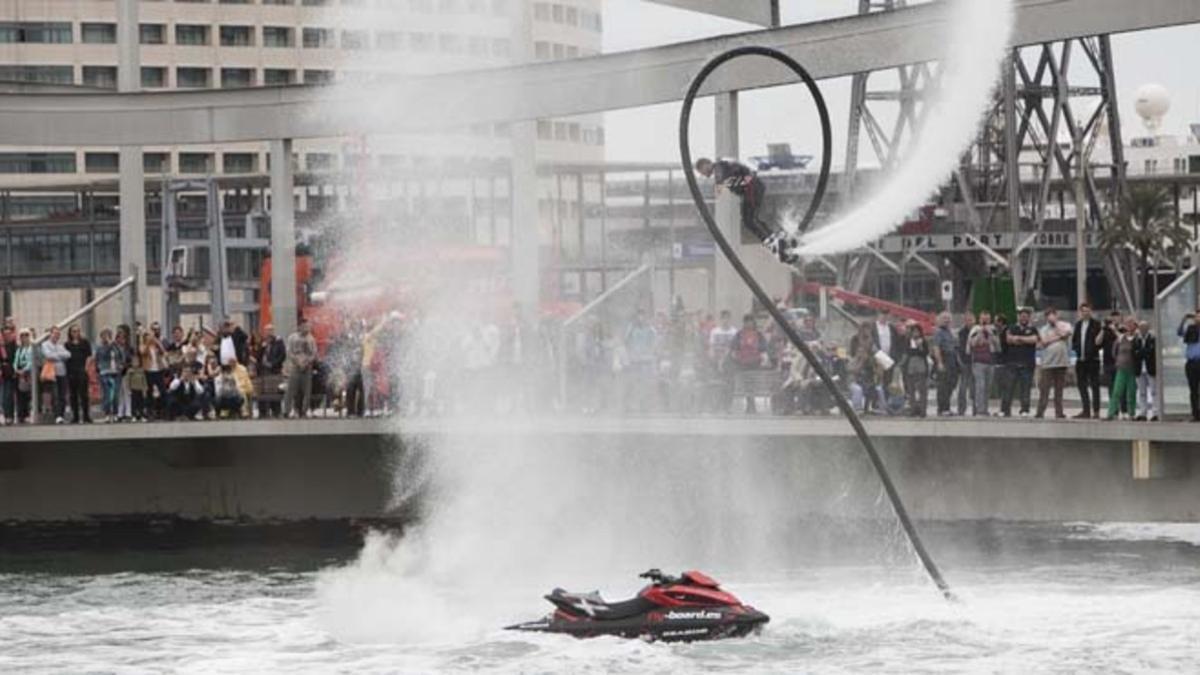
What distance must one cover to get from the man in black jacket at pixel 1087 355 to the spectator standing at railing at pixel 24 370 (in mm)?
18766

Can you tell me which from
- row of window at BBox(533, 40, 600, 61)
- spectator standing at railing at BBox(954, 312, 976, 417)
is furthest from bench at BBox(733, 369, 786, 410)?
row of window at BBox(533, 40, 600, 61)

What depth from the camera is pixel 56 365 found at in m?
43.6

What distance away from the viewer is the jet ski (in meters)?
29.7

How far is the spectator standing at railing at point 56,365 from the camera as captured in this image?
43469 mm

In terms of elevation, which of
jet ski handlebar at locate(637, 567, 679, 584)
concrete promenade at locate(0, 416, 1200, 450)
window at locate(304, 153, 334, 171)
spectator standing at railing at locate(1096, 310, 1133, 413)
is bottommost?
jet ski handlebar at locate(637, 567, 679, 584)

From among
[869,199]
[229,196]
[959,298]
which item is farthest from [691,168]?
[229,196]

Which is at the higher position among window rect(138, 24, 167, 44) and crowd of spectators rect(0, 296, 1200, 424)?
window rect(138, 24, 167, 44)

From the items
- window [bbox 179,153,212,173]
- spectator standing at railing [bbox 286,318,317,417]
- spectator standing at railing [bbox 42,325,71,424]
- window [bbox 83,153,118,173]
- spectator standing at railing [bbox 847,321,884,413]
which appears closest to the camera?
spectator standing at railing [bbox 847,321,884,413]

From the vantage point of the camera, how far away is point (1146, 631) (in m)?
29.4

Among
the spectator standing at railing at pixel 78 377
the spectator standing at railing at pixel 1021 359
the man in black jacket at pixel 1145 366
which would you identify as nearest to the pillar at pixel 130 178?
the spectator standing at railing at pixel 78 377

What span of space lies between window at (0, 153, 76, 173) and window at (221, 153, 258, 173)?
8677 mm

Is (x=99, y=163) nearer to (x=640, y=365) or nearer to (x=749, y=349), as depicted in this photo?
(x=640, y=365)

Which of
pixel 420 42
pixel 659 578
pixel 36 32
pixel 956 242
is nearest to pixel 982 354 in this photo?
pixel 659 578

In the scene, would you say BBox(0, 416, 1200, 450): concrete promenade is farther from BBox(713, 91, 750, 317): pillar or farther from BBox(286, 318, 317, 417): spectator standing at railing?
BBox(713, 91, 750, 317): pillar
